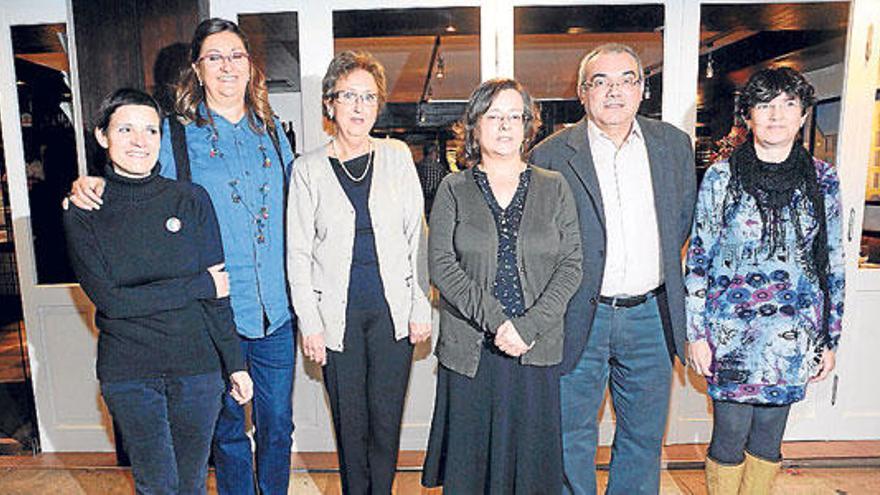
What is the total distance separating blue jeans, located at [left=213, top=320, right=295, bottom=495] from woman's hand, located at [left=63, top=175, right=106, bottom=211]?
628 millimetres

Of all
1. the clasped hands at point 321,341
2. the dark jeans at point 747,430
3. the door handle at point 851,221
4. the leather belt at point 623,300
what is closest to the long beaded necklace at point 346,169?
the clasped hands at point 321,341

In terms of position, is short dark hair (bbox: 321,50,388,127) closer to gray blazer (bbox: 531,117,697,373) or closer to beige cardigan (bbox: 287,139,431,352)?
beige cardigan (bbox: 287,139,431,352)

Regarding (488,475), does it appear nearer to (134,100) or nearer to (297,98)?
(134,100)

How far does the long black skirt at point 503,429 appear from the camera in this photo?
1.82m

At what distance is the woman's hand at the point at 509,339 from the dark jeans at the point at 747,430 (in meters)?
0.70

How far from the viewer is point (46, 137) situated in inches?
111

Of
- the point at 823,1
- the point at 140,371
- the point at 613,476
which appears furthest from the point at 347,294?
the point at 823,1

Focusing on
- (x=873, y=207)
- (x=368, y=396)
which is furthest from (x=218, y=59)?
(x=873, y=207)

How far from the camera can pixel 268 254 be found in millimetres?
1878

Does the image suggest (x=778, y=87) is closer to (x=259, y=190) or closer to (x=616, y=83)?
(x=616, y=83)

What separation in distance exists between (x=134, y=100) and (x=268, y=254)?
0.59m

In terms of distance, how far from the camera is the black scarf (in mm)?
1746

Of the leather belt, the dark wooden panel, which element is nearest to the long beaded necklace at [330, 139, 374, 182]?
the leather belt

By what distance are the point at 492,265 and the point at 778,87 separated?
101 centimetres
